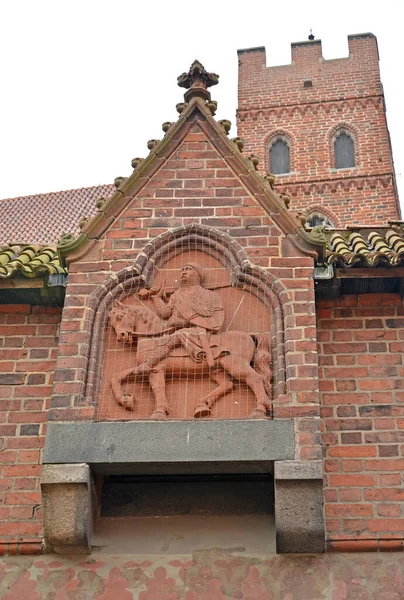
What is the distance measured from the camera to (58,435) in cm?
688

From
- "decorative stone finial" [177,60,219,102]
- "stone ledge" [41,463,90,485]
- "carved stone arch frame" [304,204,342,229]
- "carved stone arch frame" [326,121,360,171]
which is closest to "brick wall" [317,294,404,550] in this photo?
"stone ledge" [41,463,90,485]

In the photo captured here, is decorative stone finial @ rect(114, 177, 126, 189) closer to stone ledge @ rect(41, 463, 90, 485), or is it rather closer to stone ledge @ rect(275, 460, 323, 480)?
stone ledge @ rect(41, 463, 90, 485)

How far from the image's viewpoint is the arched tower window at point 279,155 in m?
29.5

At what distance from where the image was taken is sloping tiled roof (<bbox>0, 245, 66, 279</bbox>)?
25.6ft

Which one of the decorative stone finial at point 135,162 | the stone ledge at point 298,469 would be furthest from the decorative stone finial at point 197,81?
the stone ledge at point 298,469

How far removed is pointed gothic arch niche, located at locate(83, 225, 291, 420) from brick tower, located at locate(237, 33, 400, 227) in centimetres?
1931

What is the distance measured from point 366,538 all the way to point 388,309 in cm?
206

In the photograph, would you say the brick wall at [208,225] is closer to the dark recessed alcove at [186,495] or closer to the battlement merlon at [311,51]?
the dark recessed alcove at [186,495]

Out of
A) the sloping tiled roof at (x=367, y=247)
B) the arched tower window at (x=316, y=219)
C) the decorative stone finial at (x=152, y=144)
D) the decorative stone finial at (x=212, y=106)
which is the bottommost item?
the sloping tiled roof at (x=367, y=247)

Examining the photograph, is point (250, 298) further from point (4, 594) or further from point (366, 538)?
point (4, 594)

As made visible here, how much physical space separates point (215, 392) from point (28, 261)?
2.07 metres

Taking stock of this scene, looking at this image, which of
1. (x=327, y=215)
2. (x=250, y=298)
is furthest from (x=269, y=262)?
(x=327, y=215)

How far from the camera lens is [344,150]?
2969cm

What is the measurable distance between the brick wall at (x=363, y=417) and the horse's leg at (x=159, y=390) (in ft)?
4.14
